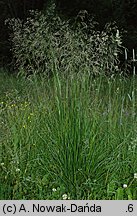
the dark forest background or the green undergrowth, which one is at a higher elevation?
the dark forest background

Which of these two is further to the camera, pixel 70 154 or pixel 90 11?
pixel 90 11

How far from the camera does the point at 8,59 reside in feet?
44.4

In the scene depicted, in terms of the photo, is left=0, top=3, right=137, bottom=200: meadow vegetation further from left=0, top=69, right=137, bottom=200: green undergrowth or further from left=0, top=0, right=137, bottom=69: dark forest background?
left=0, top=0, right=137, bottom=69: dark forest background

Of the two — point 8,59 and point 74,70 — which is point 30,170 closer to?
point 74,70

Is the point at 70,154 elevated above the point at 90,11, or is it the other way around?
the point at 90,11

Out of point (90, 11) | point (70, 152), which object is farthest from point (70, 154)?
point (90, 11)

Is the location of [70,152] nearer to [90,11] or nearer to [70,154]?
[70,154]

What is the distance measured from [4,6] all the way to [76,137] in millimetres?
11368

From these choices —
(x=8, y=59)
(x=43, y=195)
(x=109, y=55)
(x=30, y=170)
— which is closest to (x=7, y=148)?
(x=30, y=170)

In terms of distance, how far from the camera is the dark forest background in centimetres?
1313

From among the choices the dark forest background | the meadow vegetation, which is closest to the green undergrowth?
the meadow vegetation

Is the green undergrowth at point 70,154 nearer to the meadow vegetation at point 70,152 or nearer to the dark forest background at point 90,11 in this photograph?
the meadow vegetation at point 70,152

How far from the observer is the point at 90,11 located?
13.3 meters

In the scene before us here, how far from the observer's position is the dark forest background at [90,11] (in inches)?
517
